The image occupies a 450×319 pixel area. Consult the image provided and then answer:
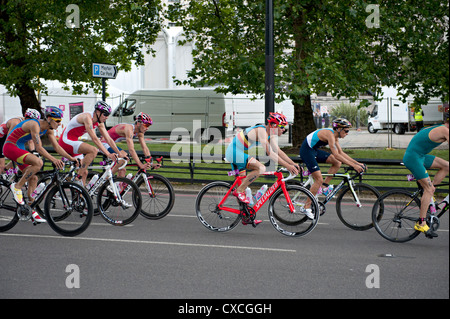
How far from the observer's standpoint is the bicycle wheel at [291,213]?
798 centimetres

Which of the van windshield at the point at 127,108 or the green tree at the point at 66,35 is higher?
the green tree at the point at 66,35

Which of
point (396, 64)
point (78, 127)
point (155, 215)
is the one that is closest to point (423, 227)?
point (155, 215)

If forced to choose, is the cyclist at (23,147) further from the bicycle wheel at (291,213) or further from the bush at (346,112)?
the bush at (346,112)

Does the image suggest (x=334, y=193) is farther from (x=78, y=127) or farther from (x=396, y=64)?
(x=396, y=64)

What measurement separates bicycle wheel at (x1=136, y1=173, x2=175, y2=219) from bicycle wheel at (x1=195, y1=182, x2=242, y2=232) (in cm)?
91

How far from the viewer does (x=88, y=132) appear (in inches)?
352

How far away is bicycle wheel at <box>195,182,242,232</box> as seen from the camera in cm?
824

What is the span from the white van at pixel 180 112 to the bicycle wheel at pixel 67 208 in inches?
797

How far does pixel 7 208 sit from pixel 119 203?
1574mm

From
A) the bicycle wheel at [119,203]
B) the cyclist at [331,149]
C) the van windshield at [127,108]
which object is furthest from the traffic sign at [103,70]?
the van windshield at [127,108]

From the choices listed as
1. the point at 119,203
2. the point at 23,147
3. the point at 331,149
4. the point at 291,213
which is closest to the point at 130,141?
the point at 119,203

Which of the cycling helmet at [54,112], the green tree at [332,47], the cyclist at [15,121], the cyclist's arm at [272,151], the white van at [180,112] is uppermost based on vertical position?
the green tree at [332,47]

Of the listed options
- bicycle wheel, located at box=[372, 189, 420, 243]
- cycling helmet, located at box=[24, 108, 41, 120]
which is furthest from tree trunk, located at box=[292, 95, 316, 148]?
cycling helmet, located at box=[24, 108, 41, 120]

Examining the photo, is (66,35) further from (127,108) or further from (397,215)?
(397,215)
